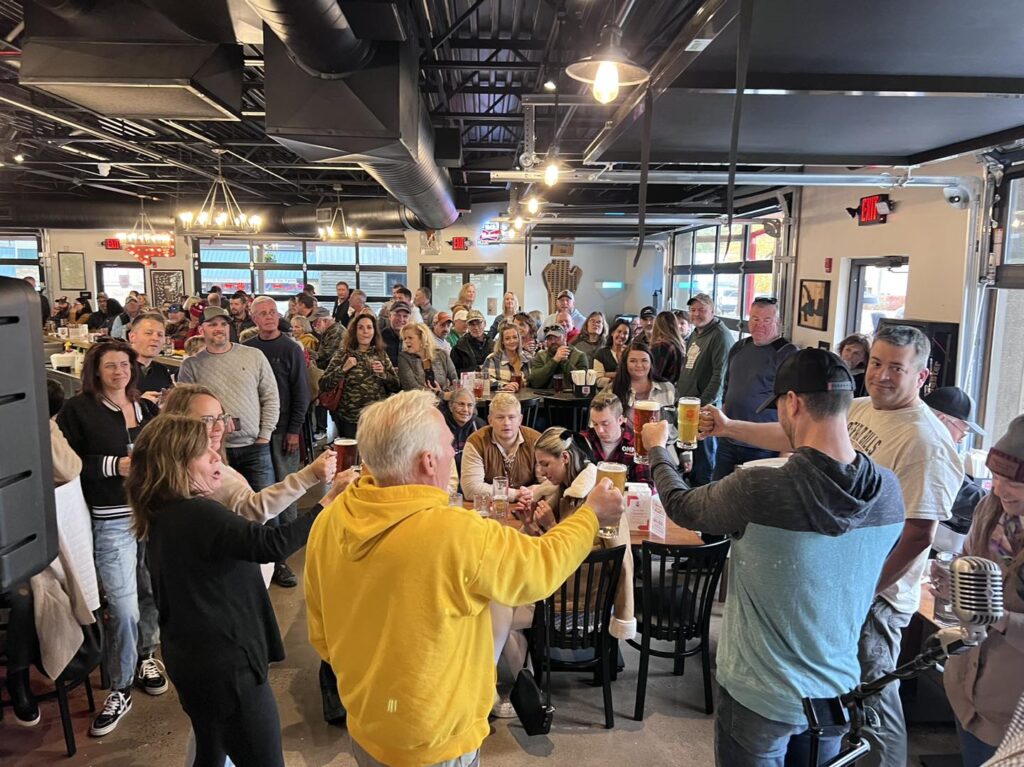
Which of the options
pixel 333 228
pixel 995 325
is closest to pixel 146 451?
pixel 995 325

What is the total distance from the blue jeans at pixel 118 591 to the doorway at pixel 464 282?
33.7ft

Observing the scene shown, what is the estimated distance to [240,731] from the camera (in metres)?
1.85

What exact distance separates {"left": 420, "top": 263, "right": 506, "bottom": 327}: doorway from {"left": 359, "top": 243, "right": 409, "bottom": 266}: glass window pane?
157 centimetres

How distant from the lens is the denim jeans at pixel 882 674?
2.01 meters

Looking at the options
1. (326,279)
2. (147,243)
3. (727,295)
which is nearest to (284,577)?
(727,295)

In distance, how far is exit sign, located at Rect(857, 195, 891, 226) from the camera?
5.50m

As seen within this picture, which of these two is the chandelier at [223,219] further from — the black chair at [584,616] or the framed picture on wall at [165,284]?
the framed picture on wall at [165,284]

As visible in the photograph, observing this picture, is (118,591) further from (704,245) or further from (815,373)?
(704,245)

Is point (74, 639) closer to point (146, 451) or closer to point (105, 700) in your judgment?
point (105, 700)

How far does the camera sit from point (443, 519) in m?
1.36

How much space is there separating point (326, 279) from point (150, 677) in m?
12.4

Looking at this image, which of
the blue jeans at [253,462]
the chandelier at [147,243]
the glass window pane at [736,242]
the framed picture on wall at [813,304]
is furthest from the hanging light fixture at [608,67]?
the chandelier at [147,243]

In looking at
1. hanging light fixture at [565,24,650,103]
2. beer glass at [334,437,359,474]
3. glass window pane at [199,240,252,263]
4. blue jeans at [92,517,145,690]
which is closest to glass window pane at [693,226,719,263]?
hanging light fixture at [565,24,650,103]

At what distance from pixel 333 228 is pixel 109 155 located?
10.3 ft
